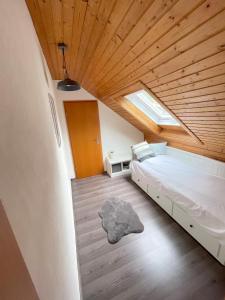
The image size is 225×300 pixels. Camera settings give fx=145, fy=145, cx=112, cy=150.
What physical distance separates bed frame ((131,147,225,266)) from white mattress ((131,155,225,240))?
0.10m

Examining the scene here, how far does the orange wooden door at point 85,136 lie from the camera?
3373 mm

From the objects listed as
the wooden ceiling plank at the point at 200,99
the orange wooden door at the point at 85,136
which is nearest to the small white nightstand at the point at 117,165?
the orange wooden door at the point at 85,136

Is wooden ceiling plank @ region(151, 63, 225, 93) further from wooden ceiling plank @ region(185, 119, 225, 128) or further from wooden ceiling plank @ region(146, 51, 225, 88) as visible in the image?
wooden ceiling plank @ region(185, 119, 225, 128)

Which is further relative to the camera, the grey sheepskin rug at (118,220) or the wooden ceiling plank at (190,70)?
the grey sheepskin rug at (118,220)

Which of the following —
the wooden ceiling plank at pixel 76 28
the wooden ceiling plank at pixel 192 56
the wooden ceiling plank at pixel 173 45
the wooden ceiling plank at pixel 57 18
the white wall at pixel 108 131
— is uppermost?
the wooden ceiling plank at pixel 57 18

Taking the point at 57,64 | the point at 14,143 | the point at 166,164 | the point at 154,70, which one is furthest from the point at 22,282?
the point at 166,164

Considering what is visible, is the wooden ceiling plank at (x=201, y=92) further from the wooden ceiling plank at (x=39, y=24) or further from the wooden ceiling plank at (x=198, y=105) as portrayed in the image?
the wooden ceiling plank at (x=39, y=24)

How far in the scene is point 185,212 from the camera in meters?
1.88

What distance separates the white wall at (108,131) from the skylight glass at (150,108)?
85cm

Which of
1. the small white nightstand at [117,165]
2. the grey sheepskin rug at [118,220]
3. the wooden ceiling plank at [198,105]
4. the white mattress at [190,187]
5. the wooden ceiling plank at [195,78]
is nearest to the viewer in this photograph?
the wooden ceiling plank at [195,78]

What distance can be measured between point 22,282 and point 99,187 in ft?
9.76

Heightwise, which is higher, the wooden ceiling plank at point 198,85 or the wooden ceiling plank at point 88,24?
the wooden ceiling plank at point 88,24

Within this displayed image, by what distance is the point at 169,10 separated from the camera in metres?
0.79

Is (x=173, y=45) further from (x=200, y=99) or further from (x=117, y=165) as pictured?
(x=117, y=165)
